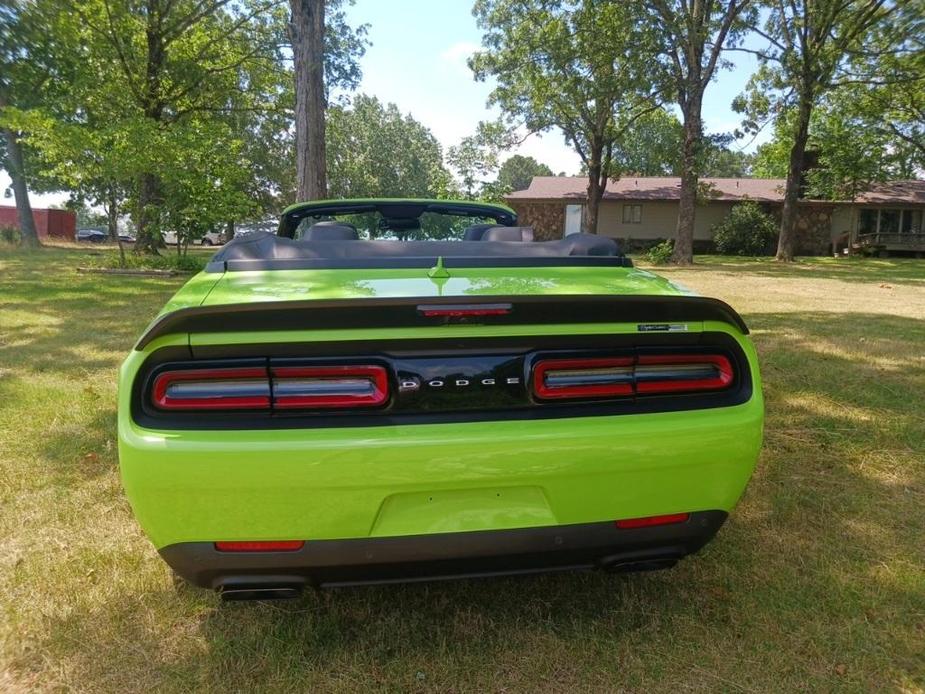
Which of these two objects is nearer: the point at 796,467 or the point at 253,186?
the point at 796,467

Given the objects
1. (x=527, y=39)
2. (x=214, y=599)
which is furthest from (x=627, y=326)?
(x=527, y=39)

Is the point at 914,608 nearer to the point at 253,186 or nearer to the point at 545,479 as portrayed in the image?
the point at 545,479

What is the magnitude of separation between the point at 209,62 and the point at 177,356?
2191cm

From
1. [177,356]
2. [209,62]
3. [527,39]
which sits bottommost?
[177,356]

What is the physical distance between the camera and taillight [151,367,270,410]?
63.2 inches

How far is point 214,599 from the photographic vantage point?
2199 mm

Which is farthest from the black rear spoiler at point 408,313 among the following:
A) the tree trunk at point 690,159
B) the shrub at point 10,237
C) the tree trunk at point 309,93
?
the shrub at point 10,237

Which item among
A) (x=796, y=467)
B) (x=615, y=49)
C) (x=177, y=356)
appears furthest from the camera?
(x=615, y=49)

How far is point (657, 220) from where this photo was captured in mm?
34062

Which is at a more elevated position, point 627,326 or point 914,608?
point 627,326

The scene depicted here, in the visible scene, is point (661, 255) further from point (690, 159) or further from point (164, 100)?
point (164, 100)

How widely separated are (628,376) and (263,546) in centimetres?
111

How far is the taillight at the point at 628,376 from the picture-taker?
172 cm

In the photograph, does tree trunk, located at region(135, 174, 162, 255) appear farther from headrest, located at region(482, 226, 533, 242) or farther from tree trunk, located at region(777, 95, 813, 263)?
tree trunk, located at region(777, 95, 813, 263)
